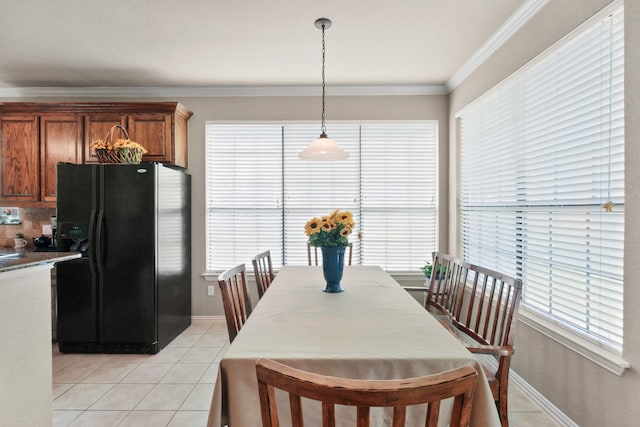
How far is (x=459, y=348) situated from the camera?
135 cm

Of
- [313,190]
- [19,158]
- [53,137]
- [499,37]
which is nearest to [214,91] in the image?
[313,190]

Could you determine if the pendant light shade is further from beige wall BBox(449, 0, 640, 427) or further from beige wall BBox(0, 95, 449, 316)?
beige wall BBox(0, 95, 449, 316)

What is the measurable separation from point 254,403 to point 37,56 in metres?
3.56

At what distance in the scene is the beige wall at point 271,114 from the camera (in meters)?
3.90

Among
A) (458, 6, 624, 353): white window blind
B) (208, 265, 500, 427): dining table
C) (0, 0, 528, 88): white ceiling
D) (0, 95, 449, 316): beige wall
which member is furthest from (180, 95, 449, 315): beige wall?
(208, 265, 500, 427): dining table

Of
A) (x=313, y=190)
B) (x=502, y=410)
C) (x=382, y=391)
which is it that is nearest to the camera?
(x=382, y=391)

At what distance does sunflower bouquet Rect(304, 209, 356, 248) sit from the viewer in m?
2.13

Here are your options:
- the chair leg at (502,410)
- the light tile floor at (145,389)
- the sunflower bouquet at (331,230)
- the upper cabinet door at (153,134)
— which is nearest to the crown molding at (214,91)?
the upper cabinet door at (153,134)

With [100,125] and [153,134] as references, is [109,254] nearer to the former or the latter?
[153,134]

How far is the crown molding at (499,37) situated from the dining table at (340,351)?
2036 mm

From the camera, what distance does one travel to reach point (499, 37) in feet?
8.75

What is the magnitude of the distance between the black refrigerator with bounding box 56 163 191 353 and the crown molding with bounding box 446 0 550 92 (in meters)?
2.97

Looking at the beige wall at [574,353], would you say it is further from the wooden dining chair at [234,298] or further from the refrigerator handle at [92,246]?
the refrigerator handle at [92,246]

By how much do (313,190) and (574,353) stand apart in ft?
8.91
